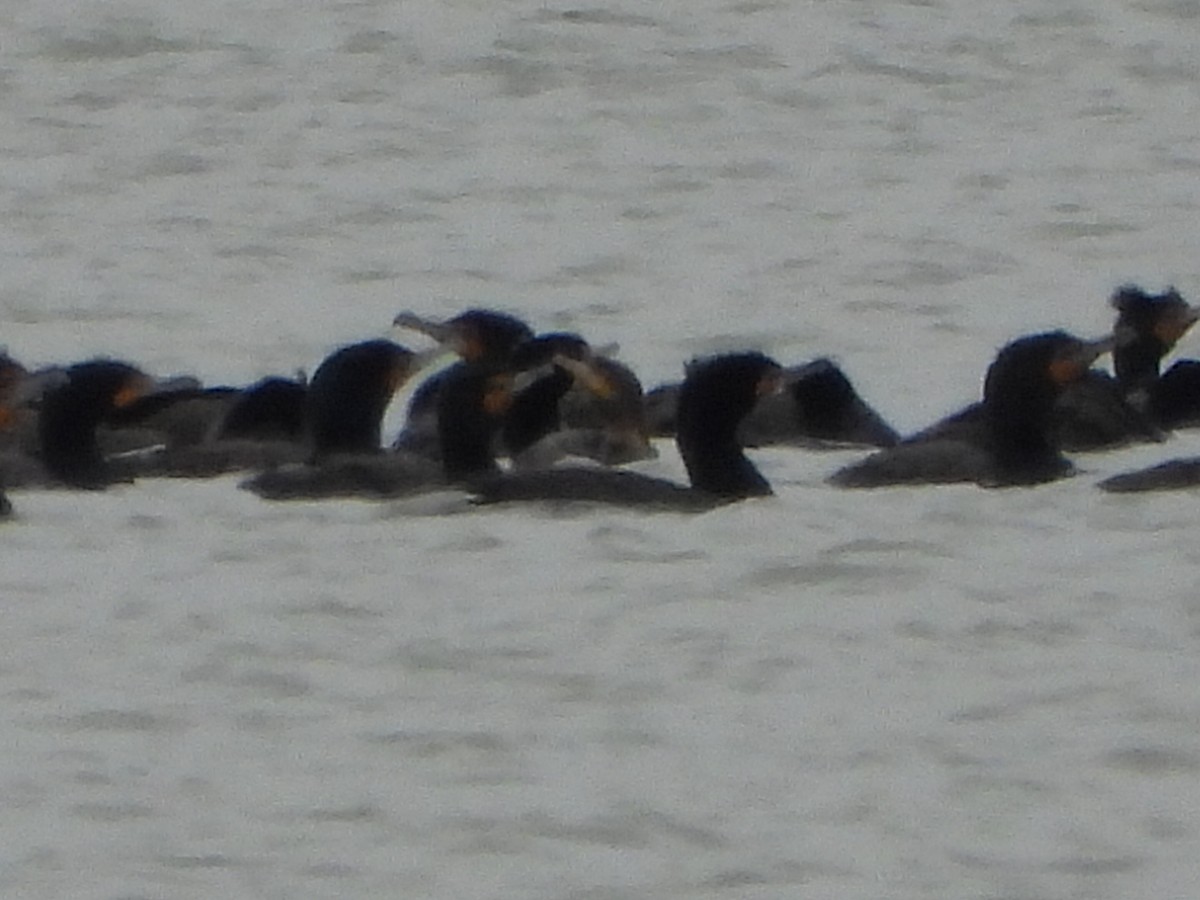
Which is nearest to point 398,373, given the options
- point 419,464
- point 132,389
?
point 419,464

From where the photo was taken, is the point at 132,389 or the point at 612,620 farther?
the point at 132,389

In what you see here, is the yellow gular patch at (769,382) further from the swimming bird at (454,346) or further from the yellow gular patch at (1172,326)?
the yellow gular patch at (1172,326)

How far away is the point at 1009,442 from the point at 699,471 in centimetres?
97

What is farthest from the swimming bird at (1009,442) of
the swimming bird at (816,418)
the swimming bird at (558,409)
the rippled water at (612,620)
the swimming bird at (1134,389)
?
the swimming bird at (816,418)

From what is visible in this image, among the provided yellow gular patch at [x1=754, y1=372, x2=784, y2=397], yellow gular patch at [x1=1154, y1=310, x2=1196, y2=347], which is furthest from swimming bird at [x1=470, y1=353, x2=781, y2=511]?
yellow gular patch at [x1=1154, y1=310, x2=1196, y2=347]

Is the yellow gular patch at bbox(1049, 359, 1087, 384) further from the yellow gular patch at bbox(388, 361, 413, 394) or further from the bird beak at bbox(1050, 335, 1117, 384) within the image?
the yellow gular patch at bbox(388, 361, 413, 394)

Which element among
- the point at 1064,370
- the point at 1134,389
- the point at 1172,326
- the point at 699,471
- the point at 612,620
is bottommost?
the point at 612,620

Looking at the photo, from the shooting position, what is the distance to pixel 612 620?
34.9ft

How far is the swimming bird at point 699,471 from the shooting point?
1223 cm

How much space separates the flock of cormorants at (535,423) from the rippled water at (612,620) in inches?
7.6

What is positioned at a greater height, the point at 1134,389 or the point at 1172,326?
the point at 1172,326

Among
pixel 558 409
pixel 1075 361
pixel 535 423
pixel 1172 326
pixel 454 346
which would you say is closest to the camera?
pixel 1075 361

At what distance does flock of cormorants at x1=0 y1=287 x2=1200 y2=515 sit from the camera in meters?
12.6

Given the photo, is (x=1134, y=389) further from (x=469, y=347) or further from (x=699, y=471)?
(x=699, y=471)
